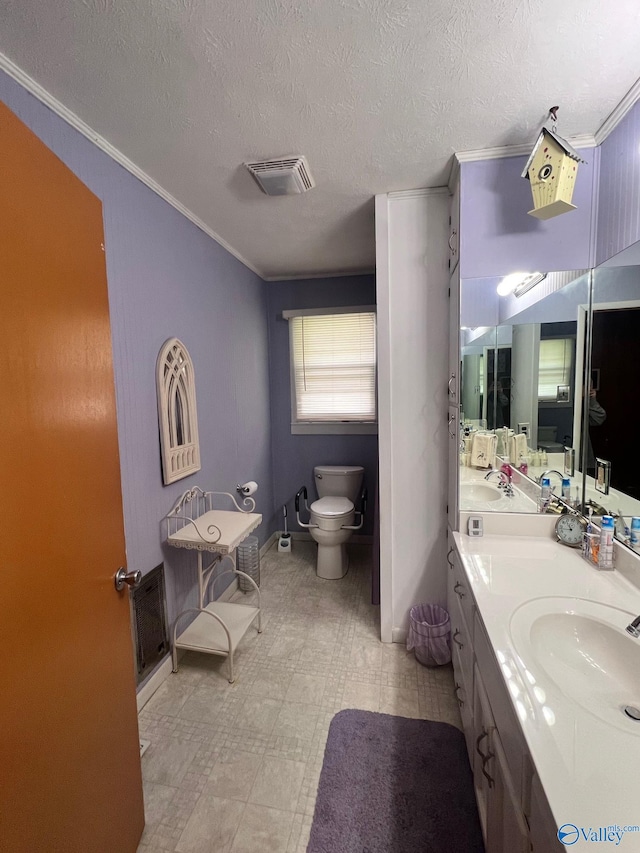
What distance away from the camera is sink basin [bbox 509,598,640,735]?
0.86m

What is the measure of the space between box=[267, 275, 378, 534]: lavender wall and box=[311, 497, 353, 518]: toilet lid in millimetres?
409

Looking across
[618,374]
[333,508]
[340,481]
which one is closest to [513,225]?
[618,374]

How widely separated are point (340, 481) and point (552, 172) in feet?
8.09

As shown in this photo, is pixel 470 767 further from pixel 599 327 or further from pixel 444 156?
pixel 444 156

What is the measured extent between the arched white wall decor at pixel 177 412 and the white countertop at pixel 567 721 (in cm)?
145

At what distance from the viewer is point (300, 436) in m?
3.45

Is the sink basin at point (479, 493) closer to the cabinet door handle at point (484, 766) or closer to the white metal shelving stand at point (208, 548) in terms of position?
the cabinet door handle at point (484, 766)

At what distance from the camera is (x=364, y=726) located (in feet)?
5.09

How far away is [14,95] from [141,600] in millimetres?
1947

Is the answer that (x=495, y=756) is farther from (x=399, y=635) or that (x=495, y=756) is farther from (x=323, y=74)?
(x=323, y=74)

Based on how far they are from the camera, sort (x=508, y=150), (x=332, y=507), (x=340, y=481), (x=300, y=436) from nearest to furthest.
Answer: (x=508, y=150)
(x=332, y=507)
(x=340, y=481)
(x=300, y=436)

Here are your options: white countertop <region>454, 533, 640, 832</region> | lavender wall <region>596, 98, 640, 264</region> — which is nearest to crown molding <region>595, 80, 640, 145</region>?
lavender wall <region>596, 98, 640, 264</region>

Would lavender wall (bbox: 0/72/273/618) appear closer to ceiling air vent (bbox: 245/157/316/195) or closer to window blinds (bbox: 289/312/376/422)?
ceiling air vent (bbox: 245/157/316/195)

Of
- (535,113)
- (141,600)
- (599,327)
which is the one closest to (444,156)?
(535,113)
